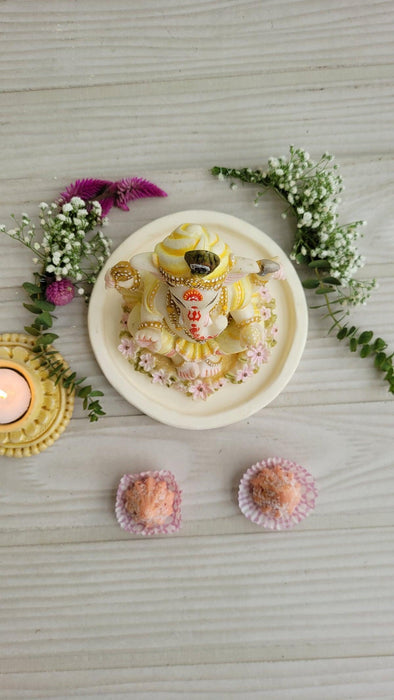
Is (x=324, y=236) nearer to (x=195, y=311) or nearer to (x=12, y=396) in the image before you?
(x=195, y=311)

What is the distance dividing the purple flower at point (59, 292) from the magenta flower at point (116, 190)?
0.58 ft

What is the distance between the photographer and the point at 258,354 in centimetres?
101

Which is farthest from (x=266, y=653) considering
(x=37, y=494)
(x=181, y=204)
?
(x=181, y=204)

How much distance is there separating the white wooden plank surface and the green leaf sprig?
4cm

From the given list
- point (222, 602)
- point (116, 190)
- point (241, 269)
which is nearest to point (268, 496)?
point (222, 602)

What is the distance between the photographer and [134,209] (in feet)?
3.72

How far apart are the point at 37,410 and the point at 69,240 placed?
1.17 feet

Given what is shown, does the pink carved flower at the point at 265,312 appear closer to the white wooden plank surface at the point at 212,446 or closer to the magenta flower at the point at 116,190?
the white wooden plank surface at the point at 212,446

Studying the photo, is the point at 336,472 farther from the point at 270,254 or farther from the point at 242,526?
the point at 270,254

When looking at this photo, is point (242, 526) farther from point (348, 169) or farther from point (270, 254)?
point (348, 169)

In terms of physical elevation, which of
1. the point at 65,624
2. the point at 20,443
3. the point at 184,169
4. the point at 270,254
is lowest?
the point at 65,624

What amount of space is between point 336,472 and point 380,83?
87 centimetres

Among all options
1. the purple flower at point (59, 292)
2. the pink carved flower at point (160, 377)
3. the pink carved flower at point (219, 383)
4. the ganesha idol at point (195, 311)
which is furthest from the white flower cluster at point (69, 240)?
the pink carved flower at point (219, 383)

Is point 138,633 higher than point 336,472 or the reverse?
the reverse
